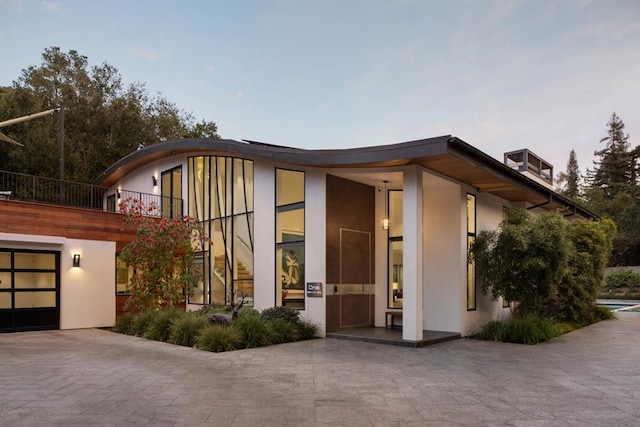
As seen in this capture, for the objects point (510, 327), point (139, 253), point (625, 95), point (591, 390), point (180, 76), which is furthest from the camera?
point (180, 76)

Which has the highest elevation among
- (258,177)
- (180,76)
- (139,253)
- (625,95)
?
(180,76)

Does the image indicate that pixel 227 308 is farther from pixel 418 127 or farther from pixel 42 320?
pixel 418 127

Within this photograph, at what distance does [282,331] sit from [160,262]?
3.98m

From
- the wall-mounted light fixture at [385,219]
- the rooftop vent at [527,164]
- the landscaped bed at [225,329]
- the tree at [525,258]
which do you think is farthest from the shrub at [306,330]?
the rooftop vent at [527,164]

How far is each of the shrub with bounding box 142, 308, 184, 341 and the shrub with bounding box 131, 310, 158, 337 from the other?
0.76 feet

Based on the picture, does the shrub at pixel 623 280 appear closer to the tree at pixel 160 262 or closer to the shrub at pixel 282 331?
the shrub at pixel 282 331

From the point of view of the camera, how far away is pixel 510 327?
31.8ft

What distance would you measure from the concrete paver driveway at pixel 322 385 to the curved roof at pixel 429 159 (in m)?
3.42

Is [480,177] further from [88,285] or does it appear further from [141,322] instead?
[88,285]

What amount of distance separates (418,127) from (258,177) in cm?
1488

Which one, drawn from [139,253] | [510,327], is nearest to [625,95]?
[510,327]

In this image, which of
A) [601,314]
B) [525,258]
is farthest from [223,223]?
[601,314]

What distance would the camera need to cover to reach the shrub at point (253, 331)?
879 centimetres

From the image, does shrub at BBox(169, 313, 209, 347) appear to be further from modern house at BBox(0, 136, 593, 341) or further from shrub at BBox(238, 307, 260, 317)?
modern house at BBox(0, 136, 593, 341)
